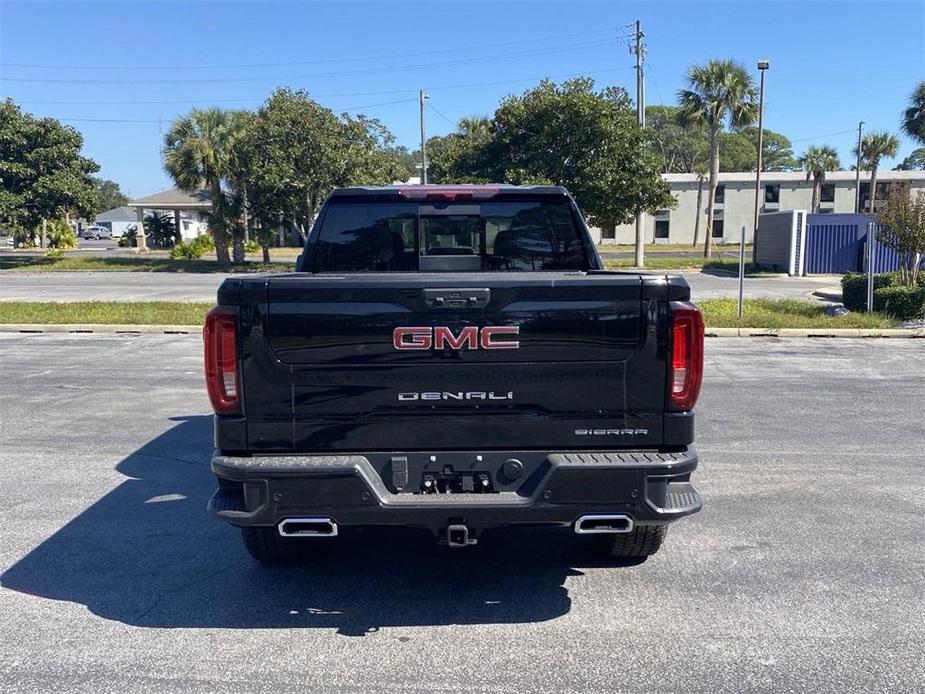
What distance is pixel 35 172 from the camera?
134 ft

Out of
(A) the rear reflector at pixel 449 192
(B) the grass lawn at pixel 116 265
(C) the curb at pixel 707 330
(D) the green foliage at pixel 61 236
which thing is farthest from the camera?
(D) the green foliage at pixel 61 236

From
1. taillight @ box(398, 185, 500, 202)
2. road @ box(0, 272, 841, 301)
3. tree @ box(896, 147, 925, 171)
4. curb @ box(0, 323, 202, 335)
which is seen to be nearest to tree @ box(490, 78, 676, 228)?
road @ box(0, 272, 841, 301)

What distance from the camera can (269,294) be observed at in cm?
385

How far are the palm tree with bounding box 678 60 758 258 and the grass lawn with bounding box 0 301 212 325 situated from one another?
3144 cm

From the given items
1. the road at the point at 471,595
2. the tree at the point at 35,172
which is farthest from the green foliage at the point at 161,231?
the road at the point at 471,595

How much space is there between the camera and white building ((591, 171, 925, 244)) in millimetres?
63656

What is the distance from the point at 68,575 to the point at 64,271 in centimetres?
3791

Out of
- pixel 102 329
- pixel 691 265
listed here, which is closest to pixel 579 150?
pixel 691 265

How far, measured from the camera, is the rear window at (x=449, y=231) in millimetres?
5602

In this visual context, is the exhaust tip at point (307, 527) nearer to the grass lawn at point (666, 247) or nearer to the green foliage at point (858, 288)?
the green foliage at point (858, 288)

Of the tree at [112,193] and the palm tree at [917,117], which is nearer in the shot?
the palm tree at [917,117]

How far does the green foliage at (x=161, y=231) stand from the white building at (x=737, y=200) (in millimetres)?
29818

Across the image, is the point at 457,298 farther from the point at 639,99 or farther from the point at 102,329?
the point at 639,99

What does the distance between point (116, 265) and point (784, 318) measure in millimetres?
33030
